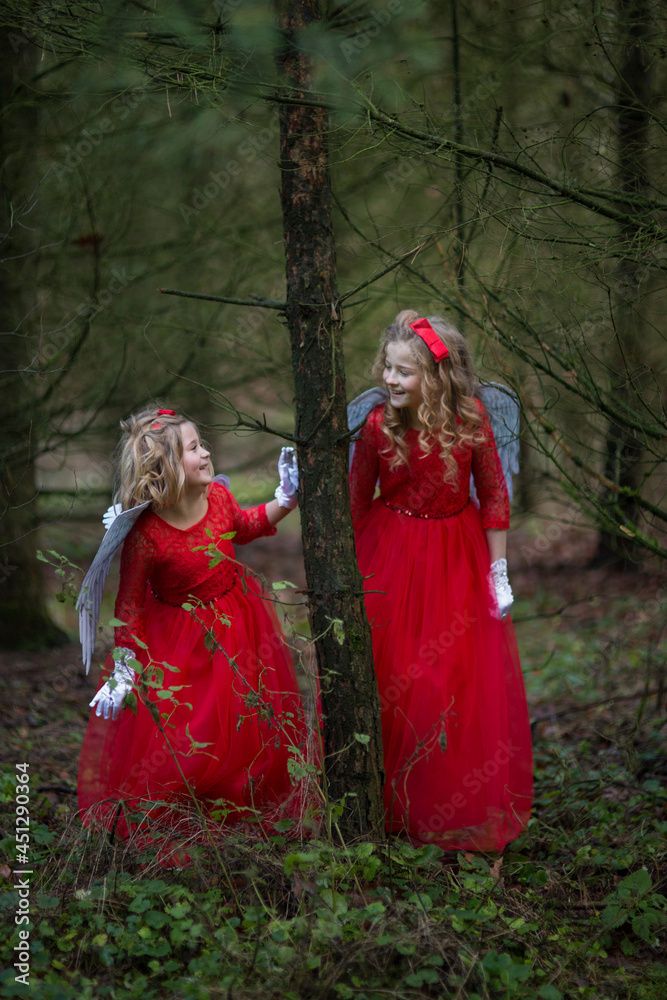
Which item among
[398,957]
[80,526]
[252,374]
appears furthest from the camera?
[80,526]

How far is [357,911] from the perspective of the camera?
2.11m

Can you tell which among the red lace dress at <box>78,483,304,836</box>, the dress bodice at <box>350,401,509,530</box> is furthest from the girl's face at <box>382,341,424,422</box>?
the red lace dress at <box>78,483,304,836</box>

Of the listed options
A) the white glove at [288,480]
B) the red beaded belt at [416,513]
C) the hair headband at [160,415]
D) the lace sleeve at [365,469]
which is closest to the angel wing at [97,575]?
the hair headband at [160,415]

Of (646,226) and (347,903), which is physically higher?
(646,226)

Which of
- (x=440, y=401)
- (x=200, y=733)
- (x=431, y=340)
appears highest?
(x=431, y=340)

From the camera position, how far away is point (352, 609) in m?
2.56

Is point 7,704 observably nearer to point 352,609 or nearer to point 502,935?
point 352,609

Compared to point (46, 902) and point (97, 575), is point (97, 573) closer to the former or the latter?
point (97, 575)

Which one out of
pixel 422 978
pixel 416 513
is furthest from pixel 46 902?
pixel 416 513

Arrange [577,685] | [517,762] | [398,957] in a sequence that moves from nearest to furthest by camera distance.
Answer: [398,957] → [517,762] → [577,685]

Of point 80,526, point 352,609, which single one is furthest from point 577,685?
point 80,526

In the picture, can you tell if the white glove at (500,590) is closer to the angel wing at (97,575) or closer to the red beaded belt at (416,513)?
the red beaded belt at (416,513)

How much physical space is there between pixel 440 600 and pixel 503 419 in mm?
803

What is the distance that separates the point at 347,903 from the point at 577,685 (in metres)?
3.23
